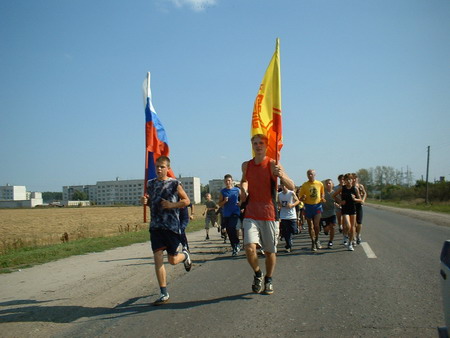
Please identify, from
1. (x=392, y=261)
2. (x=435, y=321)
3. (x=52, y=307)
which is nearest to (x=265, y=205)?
(x=435, y=321)

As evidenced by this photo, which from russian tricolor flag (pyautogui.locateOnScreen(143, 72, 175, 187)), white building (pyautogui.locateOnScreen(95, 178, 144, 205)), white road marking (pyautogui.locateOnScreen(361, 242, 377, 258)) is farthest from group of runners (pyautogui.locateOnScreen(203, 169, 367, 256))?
white building (pyautogui.locateOnScreen(95, 178, 144, 205))

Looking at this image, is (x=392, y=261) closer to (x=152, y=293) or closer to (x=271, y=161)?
(x=271, y=161)

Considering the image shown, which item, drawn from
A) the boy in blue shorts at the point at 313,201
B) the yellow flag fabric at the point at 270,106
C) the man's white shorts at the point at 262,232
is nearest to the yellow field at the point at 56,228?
the boy in blue shorts at the point at 313,201

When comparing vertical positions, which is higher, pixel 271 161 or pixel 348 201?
pixel 271 161

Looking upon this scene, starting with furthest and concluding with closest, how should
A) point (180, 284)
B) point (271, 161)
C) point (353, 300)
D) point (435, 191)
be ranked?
point (435, 191), point (180, 284), point (271, 161), point (353, 300)

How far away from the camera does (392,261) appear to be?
27.5ft

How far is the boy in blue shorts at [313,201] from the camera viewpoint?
1059 cm

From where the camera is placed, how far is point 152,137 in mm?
6926

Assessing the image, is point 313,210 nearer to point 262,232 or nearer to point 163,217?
point 262,232

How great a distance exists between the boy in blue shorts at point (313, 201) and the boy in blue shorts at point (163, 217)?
18.0ft

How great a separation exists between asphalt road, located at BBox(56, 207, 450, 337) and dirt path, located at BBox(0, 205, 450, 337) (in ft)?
0.88

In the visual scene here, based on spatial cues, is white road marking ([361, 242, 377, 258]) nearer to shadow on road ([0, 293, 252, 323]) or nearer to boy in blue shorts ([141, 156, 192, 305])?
shadow on road ([0, 293, 252, 323])

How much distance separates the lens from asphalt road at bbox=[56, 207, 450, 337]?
4281 millimetres

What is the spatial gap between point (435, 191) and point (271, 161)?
60.7 metres
